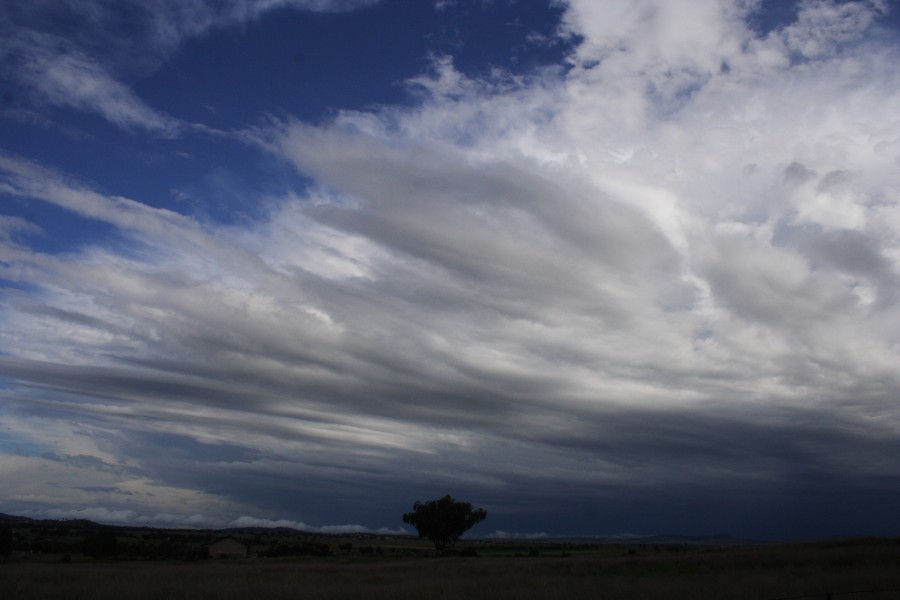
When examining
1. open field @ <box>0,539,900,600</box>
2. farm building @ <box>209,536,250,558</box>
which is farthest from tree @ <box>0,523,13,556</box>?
open field @ <box>0,539,900,600</box>

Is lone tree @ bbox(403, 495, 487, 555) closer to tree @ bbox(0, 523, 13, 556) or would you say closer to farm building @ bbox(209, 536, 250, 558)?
farm building @ bbox(209, 536, 250, 558)

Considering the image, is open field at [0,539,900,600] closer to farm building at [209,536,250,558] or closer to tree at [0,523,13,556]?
tree at [0,523,13,556]

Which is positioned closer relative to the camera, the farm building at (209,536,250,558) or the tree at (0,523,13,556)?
the tree at (0,523,13,556)

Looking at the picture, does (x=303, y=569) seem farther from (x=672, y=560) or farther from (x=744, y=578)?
(x=744, y=578)

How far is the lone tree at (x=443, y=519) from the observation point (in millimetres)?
98125

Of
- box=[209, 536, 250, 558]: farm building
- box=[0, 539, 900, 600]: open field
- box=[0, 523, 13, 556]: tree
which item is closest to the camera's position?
box=[0, 539, 900, 600]: open field

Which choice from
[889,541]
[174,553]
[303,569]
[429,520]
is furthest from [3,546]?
[889,541]

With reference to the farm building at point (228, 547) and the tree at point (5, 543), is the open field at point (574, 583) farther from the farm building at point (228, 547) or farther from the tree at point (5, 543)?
the farm building at point (228, 547)

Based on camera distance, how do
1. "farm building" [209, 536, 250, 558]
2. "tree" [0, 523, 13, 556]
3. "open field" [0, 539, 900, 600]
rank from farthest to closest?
"farm building" [209, 536, 250, 558] < "tree" [0, 523, 13, 556] < "open field" [0, 539, 900, 600]

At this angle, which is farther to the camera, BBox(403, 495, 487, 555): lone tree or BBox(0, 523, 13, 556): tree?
BBox(403, 495, 487, 555): lone tree

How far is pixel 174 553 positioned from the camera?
84.6 meters

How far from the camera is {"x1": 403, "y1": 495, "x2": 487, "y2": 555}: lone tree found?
9812 cm

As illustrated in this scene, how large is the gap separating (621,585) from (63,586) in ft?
70.7

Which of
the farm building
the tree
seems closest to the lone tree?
the farm building
